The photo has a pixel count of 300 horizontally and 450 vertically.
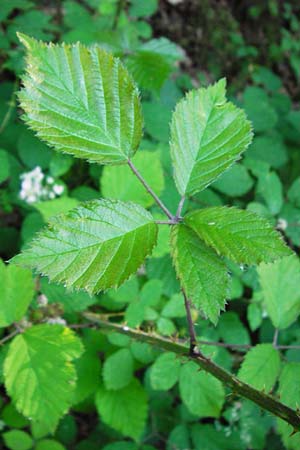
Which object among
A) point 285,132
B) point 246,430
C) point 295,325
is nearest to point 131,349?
point 246,430

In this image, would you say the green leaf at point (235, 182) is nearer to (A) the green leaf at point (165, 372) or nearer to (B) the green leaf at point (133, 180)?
(B) the green leaf at point (133, 180)

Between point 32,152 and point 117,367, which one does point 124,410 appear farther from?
point 32,152

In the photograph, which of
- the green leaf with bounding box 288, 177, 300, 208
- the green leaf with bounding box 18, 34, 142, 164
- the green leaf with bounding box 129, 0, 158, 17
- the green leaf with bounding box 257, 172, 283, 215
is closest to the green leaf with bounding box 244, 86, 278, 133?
the green leaf with bounding box 288, 177, 300, 208

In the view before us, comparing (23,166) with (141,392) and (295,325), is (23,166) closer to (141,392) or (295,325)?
(141,392)

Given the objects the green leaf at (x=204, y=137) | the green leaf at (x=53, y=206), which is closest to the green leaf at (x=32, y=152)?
the green leaf at (x=53, y=206)

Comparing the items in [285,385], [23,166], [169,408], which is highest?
[23,166]
